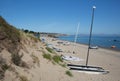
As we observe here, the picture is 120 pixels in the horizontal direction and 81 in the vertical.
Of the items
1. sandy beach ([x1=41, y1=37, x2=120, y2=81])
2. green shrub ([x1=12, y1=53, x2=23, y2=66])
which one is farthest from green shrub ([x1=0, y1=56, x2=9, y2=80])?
sandy beach ([x1=41, y1=37, x2=120, y2=81])

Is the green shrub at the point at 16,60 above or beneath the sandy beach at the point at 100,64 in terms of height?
above

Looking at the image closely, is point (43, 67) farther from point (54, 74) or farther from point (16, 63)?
point (16, 63)

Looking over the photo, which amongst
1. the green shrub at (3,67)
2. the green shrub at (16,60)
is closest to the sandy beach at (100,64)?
the green shrub at (16,60)

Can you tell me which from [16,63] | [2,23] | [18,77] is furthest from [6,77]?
[2,23]

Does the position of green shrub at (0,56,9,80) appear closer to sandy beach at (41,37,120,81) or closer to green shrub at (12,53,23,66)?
green shrub at (12,53,23,66)

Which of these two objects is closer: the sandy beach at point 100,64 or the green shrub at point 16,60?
the green shrub at point 16,60

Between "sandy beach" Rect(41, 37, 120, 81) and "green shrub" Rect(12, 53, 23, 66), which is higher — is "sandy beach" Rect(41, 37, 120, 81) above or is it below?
below

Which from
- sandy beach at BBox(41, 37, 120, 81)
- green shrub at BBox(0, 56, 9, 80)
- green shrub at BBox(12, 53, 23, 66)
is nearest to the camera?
green shrub at BBox(0, 56, 9, 80)

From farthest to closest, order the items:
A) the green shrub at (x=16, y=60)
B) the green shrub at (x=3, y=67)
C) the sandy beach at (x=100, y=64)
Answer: the sandy beach at (x=100, y=64) → the green shrub at (x=16, y=60) → the green shrub at (x=3, y=67)

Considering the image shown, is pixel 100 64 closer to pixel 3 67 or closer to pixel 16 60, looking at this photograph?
pixel 16 60

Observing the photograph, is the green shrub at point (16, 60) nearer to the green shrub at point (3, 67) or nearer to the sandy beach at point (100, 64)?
the green shrub at point (3, 67)

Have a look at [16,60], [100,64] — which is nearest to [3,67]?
[16,60]

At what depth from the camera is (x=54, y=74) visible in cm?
1028

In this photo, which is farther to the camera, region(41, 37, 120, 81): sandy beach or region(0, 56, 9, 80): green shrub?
region(41, 37, 120, 81): sandy beach
